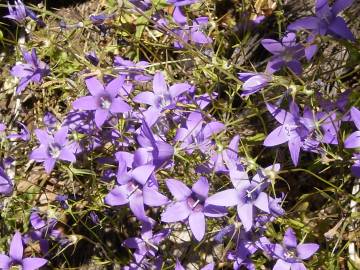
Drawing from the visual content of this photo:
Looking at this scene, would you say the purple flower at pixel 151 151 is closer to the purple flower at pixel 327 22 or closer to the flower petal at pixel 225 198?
the flower petal at pixel 225 198

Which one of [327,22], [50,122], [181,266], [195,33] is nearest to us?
[327,22]

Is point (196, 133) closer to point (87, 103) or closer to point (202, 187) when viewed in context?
point (202, 187)

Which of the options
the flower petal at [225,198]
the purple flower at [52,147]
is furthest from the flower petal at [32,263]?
the flower petal at [225,198]

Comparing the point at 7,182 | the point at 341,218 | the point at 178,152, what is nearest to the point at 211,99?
the point at 178,152

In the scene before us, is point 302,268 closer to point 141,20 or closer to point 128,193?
point 128,193

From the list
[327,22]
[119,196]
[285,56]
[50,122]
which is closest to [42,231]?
[50,122]

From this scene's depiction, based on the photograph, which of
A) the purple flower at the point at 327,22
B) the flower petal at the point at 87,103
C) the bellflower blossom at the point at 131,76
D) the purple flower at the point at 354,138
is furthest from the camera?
the bellflower blossom at the point at 131,76

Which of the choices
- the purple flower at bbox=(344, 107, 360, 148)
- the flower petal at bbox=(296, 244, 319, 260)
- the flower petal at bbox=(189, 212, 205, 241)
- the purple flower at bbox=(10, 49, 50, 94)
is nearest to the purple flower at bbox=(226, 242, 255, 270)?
the flower petal at bbox=(296, 244, 319, 260)

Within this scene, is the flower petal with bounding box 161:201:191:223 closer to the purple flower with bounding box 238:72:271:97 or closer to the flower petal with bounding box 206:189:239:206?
the flower petal with bounding box 206:189:239:206

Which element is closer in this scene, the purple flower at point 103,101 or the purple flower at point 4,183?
the purple flower at point 103,101
